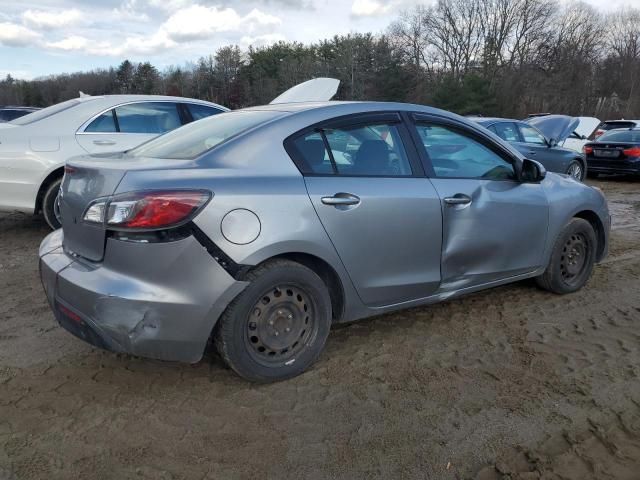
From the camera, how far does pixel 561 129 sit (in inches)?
474

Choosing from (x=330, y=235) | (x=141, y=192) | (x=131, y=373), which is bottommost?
(x=131, y=373)

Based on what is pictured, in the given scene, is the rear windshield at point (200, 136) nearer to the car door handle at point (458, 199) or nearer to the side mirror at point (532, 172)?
the car door handle at point (458, 199)

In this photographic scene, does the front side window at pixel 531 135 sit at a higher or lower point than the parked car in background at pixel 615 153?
higher

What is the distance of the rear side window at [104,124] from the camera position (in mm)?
6308

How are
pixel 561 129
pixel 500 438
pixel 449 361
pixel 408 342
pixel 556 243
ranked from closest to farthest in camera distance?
1. pixel 500 438
2. pixel 449 361
3. pixel 408 342
4. pixel 556 243
5. pixel 561 129

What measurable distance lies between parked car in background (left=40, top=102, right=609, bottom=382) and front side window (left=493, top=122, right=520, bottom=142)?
7283 mm

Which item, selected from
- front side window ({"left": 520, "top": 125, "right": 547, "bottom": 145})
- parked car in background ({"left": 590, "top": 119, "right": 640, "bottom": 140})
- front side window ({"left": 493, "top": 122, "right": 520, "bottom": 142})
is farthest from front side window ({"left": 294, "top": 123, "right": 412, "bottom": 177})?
parked car in background ({"left": 590, "top": 119, "right": 640, "bottom": 140})

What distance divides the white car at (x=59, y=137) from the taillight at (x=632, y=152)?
10.8 m

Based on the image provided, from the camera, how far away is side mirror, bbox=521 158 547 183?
395cm

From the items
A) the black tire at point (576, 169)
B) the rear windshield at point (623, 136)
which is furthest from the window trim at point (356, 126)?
the rear windshield at point (623, 136)

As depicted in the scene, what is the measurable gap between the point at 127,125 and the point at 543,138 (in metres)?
8.46

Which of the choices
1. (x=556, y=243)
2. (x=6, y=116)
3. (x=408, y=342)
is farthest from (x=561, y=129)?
(x=6, y=116)

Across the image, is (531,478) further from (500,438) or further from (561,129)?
(561,129)

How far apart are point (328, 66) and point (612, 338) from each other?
6316cm
